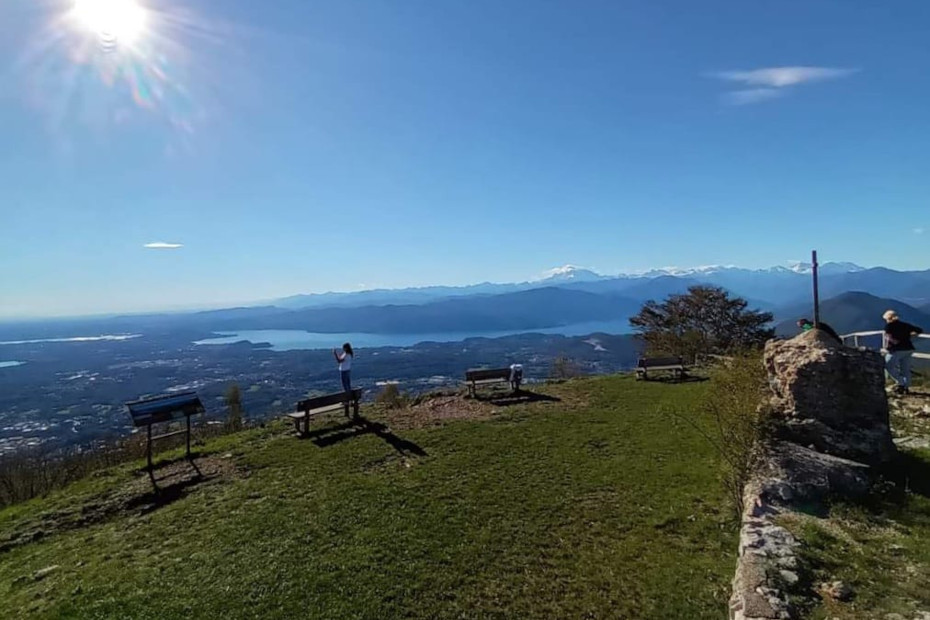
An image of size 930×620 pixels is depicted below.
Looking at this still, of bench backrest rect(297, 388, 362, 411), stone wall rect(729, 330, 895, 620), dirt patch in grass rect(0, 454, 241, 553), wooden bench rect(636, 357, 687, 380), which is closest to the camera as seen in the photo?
stone wall rect(729, 330, 895, 620)

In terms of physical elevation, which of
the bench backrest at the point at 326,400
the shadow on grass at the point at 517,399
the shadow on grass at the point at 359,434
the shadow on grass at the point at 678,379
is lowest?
the shadow on grass at the point at 678,379

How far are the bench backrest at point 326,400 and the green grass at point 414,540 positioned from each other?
1.79 meters

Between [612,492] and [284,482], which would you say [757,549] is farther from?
[284,482]

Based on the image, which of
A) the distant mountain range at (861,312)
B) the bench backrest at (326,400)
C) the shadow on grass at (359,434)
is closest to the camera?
the shadow on grass at (359,434)

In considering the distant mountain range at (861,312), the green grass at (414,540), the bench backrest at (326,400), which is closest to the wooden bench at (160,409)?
the green grass at (414,540)

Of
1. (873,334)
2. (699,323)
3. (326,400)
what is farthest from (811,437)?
(699,323)

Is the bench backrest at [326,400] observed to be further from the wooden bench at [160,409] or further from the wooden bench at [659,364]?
the wooden bench at [659,364]

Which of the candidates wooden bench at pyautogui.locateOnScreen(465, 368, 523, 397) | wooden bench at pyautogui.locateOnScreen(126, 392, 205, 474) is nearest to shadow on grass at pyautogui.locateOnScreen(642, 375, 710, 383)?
wooden bench at pyautogui.locateOnScreen(465, 368, 523, 397)

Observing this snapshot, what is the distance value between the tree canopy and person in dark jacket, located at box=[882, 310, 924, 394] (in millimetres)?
19895

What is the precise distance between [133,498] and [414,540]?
591 cm

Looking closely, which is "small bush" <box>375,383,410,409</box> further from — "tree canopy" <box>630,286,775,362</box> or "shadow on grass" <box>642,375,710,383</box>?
"tree canopy" <box>630,286,775,362</box>

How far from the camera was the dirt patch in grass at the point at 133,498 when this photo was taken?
7.73 metres

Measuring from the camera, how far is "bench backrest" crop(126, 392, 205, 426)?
32.1ft

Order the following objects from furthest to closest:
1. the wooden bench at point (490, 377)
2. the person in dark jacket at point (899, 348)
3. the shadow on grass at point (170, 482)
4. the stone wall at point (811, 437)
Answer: the wooden bench at point (490, 377) → the person in dark jacket at point (899, 348) → the shadow on grass at point (170, 482) → the stone wall at point (811, 437)
